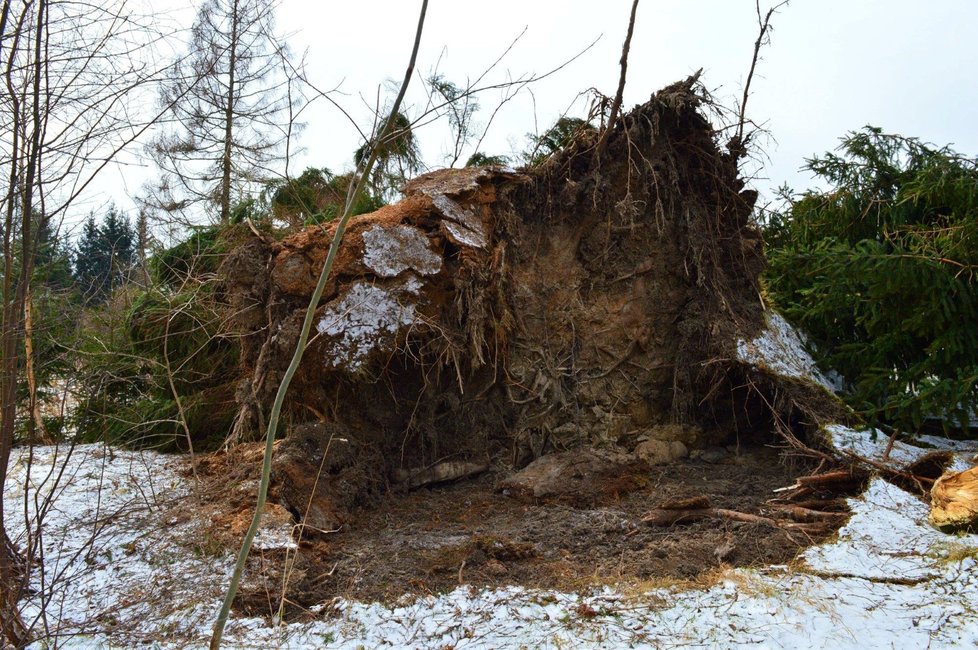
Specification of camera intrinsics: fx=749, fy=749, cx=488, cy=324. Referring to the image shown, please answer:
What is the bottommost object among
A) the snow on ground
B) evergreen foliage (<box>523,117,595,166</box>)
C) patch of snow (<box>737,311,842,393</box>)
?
the snow on ground

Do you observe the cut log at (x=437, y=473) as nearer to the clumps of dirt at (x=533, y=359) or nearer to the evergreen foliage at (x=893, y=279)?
the clumps of dirt at (x=533, y=359)

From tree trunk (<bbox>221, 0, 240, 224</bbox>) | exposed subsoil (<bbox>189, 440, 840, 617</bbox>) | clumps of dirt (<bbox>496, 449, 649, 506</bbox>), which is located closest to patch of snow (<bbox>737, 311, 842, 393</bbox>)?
exposed subsoil (<bbox>189, 440, 840, 617</bbox>)

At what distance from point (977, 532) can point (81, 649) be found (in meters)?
5.51

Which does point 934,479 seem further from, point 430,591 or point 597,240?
point 430,591

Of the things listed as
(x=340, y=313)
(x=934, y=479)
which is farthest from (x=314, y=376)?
(x=934, y=479)

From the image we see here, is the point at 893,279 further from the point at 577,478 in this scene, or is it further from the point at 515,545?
the point at 515,545

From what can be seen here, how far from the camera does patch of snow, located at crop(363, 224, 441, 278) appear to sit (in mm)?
6195

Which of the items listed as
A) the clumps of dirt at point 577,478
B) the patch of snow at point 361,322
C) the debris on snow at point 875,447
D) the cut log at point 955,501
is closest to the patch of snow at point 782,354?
the debris on snow at point 875,447

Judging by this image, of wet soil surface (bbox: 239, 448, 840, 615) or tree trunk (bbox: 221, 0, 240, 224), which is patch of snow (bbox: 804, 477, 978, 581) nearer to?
wet soil surface (bbox: 239, 448, 840, 615)

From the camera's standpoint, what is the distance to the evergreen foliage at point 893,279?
6477 mm

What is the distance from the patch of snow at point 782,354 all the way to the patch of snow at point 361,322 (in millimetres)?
2972

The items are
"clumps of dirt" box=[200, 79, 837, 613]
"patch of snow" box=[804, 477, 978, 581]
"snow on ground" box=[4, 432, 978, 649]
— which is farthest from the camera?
"clumps of dirt" box=[200, 79, 837, 613]

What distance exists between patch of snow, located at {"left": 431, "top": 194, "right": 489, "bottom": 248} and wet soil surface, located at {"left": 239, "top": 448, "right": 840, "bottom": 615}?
2.11m

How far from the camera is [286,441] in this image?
19.2 feet
